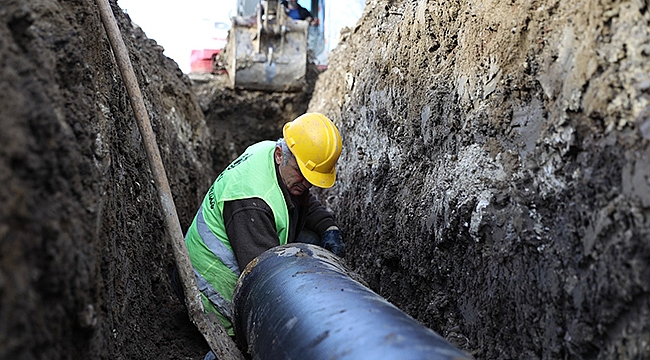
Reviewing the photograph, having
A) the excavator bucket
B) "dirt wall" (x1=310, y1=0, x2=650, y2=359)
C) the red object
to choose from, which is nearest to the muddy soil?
"dirt wall" (x1=310, y1=0, x2=650, y2=359)

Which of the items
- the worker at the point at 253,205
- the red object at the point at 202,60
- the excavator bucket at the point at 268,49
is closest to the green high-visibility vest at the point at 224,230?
the worker at the point at 253,205

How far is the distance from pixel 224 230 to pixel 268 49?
4056 mm

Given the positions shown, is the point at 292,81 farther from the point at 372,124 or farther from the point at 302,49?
the point at 372,124

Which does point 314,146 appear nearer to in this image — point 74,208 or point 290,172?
point 290,172

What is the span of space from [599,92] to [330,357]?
3.99ft

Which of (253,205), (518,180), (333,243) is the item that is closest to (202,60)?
(333,243)

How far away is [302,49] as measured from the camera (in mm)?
6762

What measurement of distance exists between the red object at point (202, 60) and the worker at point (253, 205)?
5023 millimetres

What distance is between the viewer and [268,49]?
6.68 meters

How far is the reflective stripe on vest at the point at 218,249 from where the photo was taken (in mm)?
3014

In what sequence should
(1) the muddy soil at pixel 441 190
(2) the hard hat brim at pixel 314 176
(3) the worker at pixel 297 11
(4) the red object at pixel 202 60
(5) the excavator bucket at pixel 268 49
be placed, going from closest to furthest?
1. (1) the muddy soil at pixel 441 190
2. (2) the hard hat brim at pixel 314 176
3. (5) the excavator bucket at pixel 268 49
4. (4) the red object at pixel 202 60
5. (3) the worker at pixel 297 11

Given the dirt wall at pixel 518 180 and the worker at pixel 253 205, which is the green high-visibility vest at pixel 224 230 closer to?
the worker at pixel 253 205

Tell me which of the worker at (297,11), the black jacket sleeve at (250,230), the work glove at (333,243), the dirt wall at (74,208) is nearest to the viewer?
the dirt wall at (74,208)

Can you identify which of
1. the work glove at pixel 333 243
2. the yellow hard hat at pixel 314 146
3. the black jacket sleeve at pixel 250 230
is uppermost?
the yellow hard hat at pixel 314 146
